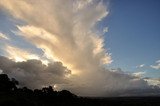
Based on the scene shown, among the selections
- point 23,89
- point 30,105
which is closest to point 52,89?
point 23,89

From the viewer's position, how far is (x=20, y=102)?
389 feet

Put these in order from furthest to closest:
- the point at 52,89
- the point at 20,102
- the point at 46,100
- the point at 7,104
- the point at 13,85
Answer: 1. the point at 52,89
2. the point at 13,85
3. the point at 46,100
4. the point at 20,102
5. the point at 7,104

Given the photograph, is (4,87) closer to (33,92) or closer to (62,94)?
(33,92)

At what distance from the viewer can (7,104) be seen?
107188 millimetres

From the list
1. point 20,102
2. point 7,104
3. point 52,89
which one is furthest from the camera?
point 52,89

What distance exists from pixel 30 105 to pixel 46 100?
48.1 meters

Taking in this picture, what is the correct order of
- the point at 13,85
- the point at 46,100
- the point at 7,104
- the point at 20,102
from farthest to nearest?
the point at 13,85, the point at 46,100, the point at 20,102, the point at 7,104

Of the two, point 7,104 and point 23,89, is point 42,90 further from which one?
point 7,104

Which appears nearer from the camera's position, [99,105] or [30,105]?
[30,105]

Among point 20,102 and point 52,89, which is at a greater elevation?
point 52,89

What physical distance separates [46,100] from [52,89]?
1119 inches

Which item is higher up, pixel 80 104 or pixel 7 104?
pixel 80 104

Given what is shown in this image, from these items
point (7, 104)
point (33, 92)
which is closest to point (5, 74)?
point (33, 92)

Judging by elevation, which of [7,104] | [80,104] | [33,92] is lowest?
[7,104]
